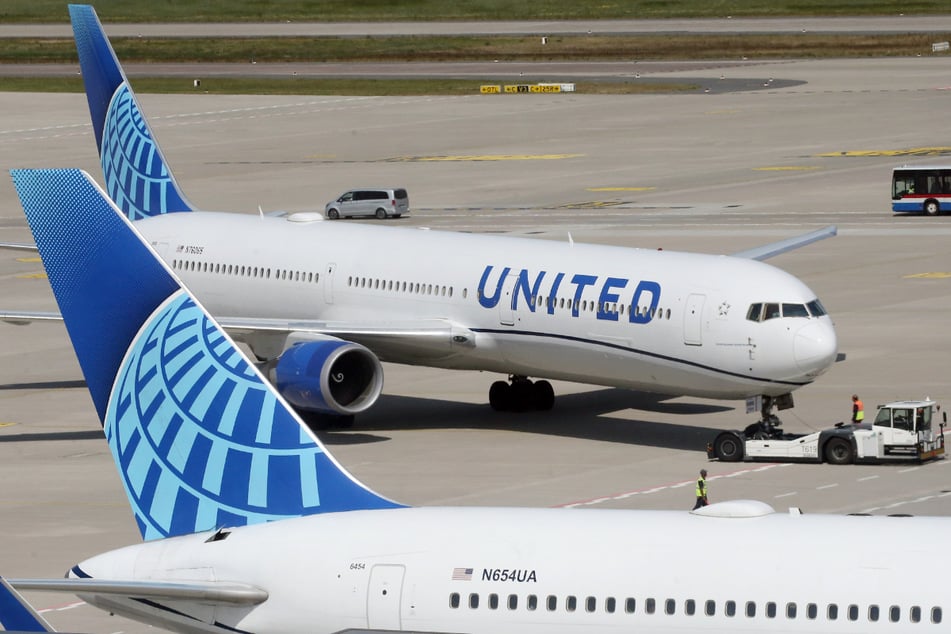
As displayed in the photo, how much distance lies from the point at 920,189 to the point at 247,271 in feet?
136

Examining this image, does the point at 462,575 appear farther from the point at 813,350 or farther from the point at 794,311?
the point at 794,311

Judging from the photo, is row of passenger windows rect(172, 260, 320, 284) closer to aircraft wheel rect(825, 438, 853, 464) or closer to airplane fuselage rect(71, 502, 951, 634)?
aircraft wheel rect(825, 438, 853, 464)

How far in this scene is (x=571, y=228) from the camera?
78875mm

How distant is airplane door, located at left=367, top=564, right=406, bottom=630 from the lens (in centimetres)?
1905

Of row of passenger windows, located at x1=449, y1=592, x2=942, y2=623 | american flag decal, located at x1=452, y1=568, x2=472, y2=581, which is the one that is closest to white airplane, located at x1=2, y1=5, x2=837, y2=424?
american flag decal, located at x1=452, y1=568, x2=472, y2=581

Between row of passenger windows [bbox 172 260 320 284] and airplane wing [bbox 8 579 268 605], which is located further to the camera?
row of passenger windows [bbox 172 260 320 284]

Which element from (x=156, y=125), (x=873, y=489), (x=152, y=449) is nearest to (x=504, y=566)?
(x=152, y=449)

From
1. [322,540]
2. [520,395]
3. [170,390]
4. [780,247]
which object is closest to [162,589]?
[322,540]

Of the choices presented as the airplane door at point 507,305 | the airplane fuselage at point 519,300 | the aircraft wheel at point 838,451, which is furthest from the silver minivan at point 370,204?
the aircraft wheel at point 838,451

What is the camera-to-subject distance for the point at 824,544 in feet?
58.9

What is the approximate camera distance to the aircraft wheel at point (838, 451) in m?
39.5

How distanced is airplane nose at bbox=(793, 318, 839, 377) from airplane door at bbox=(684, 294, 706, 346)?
6.84 feet

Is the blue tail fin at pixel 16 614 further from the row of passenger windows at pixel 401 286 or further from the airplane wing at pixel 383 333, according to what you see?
the row of passenger windows at pixel 401 286

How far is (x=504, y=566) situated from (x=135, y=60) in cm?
15581
